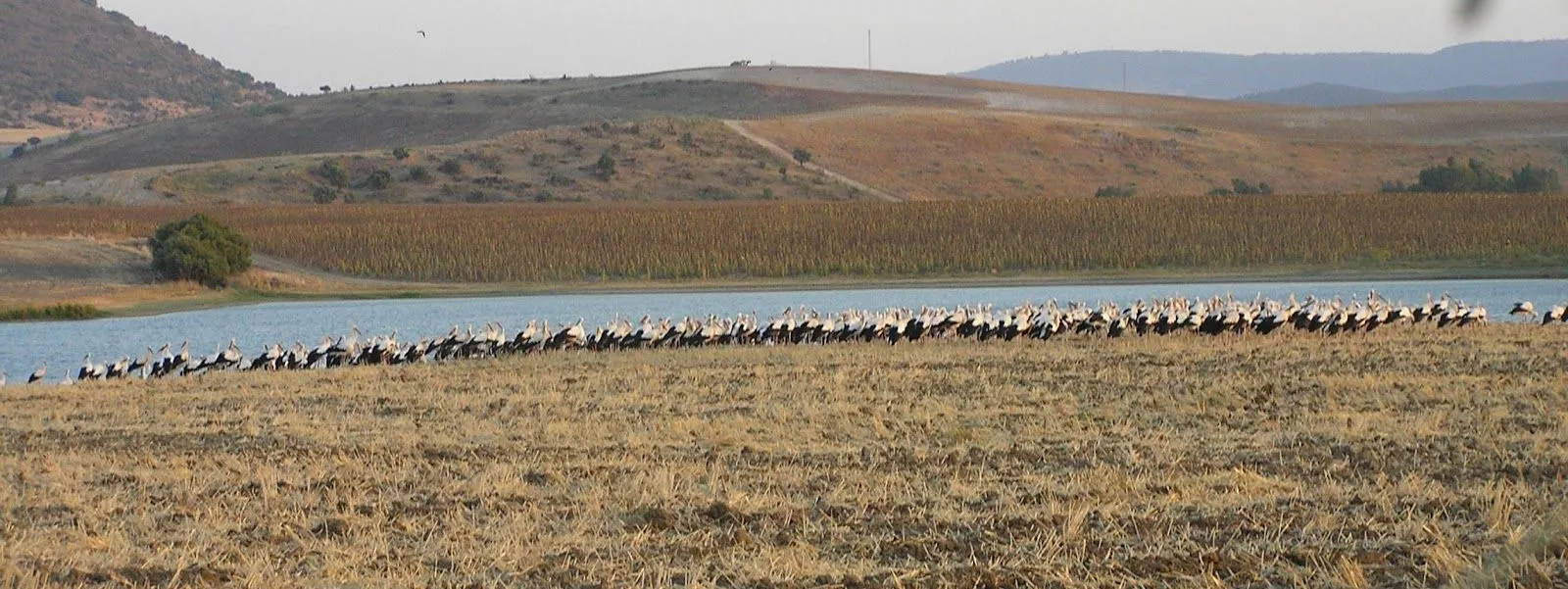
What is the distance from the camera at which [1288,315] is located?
90.4 feet

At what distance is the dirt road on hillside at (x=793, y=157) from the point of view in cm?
8850

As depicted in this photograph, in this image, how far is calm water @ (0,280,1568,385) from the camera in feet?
115

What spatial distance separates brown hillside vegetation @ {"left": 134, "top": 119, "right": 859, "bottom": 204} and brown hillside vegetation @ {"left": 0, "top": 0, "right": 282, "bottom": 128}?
8130cm

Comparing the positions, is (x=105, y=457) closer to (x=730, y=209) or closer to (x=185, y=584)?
(x=185, y=584)

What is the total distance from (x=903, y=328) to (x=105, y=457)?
50.3 feet

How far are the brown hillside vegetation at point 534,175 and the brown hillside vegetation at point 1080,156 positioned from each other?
5.92m

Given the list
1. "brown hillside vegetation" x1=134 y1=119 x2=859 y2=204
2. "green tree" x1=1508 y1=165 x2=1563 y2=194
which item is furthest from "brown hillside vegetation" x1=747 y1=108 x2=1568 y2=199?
"green tree" x1=1508 y1=165 x2=1563 y2=194

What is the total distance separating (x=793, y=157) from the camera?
95062mm

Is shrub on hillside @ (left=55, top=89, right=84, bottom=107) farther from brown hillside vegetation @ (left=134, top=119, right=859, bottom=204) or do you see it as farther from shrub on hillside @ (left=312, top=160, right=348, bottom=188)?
shrub on hillside @ (left=312, top=160, right=348, bottom=188)

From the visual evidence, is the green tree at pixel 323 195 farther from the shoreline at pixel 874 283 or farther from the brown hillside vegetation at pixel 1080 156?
the shoreline at pixel 874 283

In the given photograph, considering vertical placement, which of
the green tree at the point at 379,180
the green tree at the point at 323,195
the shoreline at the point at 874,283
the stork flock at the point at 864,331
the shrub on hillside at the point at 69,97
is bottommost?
the shoreline at the point at 874,283

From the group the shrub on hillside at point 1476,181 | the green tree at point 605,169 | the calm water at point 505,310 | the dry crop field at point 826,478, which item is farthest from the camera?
the green tree at point 605,169

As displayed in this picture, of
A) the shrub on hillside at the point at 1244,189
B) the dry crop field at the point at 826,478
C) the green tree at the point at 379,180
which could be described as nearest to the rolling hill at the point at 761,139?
the green tree at the point at 379,180

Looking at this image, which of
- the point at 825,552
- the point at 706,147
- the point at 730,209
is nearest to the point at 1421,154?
the point at 706,147
